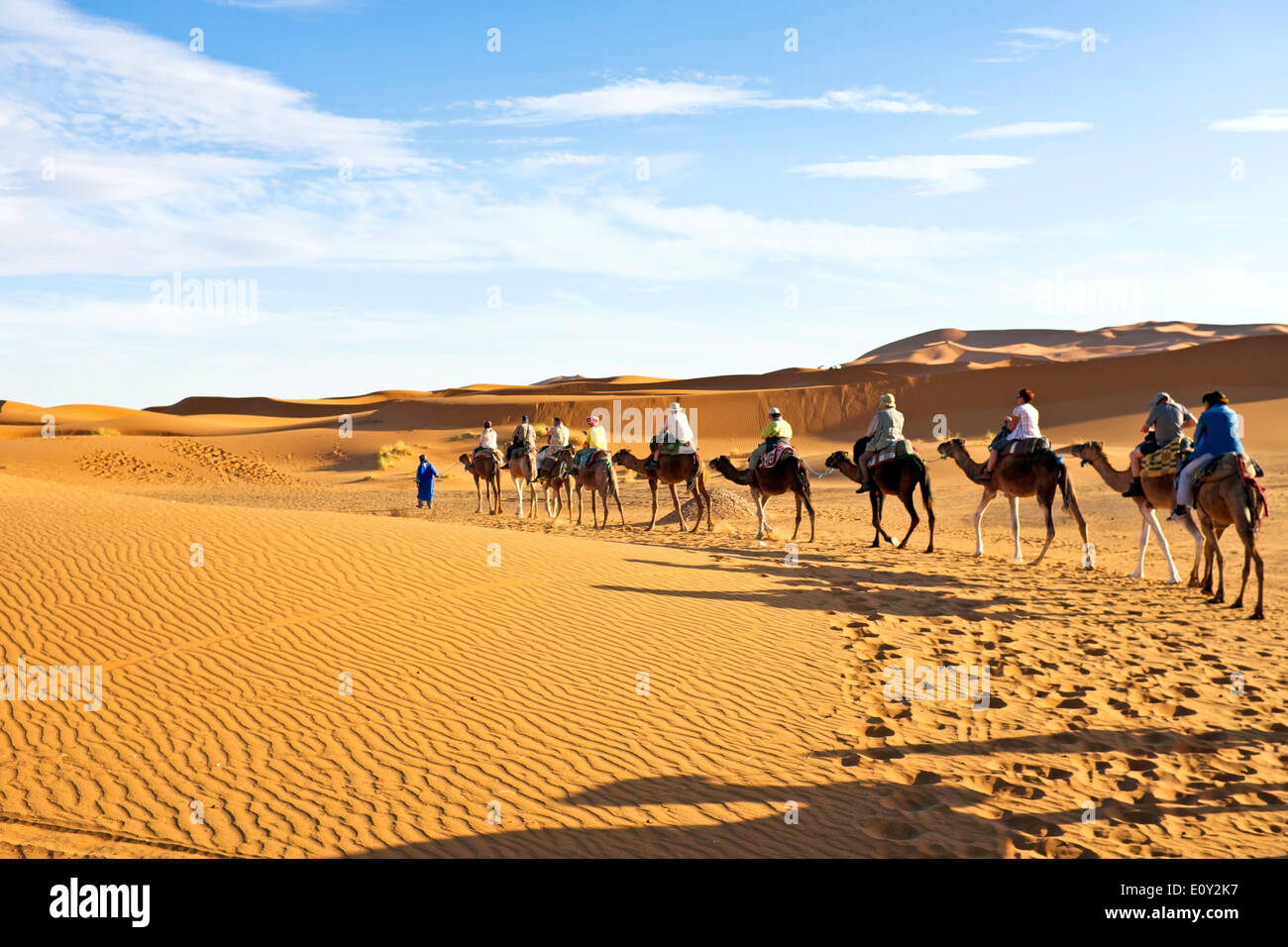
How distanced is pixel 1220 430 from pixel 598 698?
876cm

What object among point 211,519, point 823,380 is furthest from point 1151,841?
point 823,380

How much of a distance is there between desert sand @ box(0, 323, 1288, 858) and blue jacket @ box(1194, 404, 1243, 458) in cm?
219

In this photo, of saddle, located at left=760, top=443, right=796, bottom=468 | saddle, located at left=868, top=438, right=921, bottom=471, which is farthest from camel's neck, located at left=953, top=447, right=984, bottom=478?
saddle, located at left=760, top=443, right=796, bottom=468

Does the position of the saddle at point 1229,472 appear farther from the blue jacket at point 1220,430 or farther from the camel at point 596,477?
the camel at point 596,477

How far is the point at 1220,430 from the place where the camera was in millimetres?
11531

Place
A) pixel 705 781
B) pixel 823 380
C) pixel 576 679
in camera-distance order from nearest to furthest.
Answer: pixel 705 781, pixel 576 679, pixel 823 380

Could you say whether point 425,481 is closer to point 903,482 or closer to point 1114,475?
point 903,482

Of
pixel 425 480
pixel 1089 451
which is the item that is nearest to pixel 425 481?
pixel 425 480

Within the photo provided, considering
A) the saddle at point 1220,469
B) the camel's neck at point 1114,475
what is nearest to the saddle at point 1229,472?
the saddle at point 1220,469

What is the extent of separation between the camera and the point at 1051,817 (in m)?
5.95

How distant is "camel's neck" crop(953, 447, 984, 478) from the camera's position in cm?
1752

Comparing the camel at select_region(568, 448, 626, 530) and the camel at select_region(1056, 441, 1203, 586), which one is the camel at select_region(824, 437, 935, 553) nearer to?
the camel at select_region(1056, 441, 1203, 586)

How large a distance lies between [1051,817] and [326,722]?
5.31 metres
